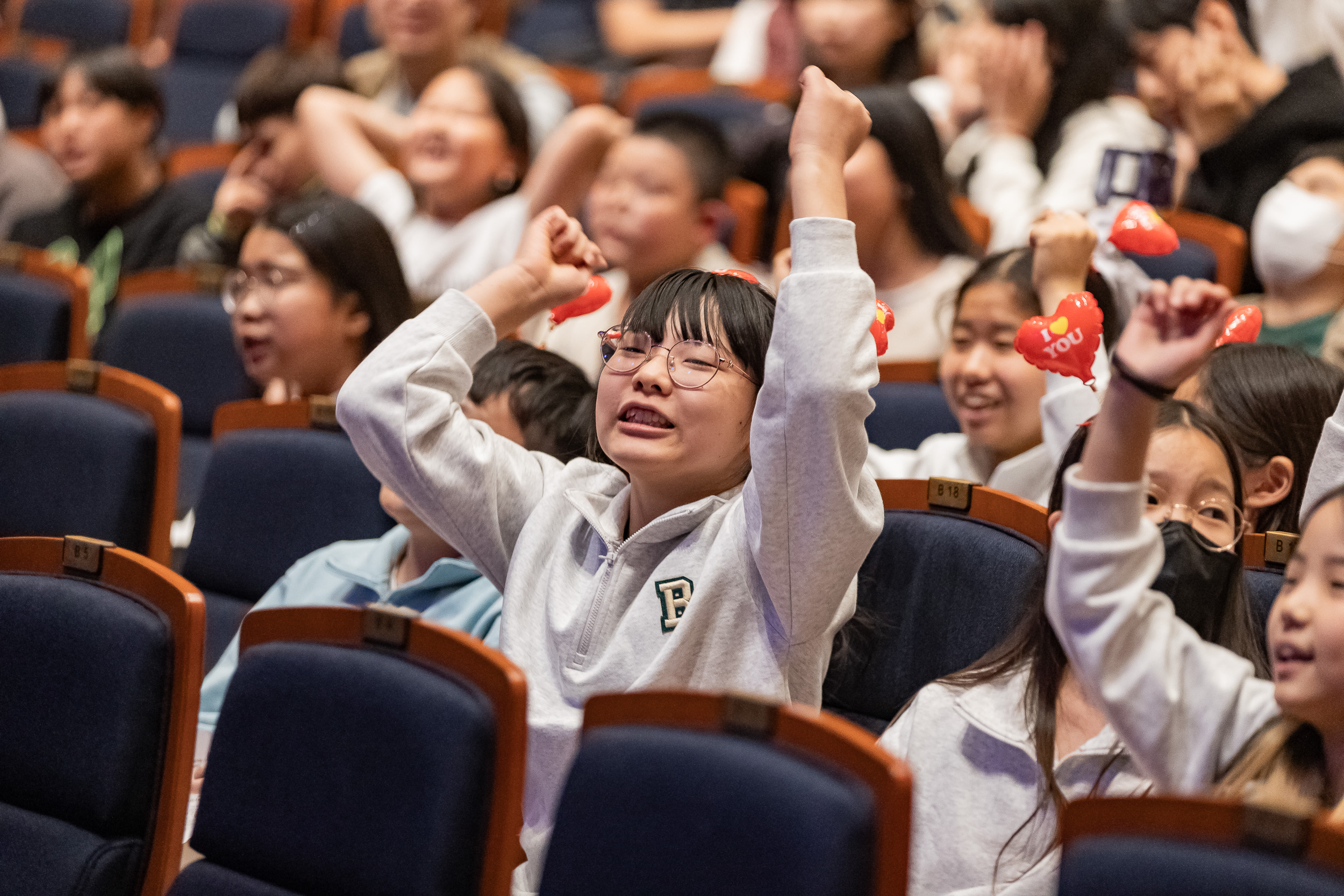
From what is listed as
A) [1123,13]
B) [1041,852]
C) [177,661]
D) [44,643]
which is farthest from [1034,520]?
[1123,13]

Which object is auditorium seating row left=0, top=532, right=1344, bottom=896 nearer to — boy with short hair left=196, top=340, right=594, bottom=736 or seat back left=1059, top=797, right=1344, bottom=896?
seat back left=1059, top=797, right=1344, bottom=896

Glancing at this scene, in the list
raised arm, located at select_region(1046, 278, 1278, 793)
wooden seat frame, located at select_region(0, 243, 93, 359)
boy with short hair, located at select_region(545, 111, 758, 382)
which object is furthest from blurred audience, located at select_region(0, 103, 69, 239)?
raised arm, located at select_region(1046, 278, 1278, 793)

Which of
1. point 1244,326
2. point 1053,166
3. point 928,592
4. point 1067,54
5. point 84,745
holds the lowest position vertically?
point 84,745

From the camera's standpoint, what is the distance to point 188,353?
2709 mm

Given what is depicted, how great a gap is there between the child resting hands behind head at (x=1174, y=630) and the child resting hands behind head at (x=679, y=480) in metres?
0.28

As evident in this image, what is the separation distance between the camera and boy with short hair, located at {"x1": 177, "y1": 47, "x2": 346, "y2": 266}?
3463 mm

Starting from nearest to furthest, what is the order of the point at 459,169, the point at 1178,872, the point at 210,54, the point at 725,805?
1. the point at 1178,872
2. the point at 725,805
3. the point at 459,169
4. the point at 210,54

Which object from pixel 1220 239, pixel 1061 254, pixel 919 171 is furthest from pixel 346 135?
pixel 1061 254

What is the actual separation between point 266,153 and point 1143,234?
8.54 feet

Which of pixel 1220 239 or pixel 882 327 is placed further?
pixel 1220 239

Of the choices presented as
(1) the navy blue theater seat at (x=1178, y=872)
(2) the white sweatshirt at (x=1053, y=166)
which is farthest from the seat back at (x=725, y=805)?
(2) the white sweatshirt at (x=1053, y=166)

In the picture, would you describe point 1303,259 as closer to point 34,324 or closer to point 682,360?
point 682,360

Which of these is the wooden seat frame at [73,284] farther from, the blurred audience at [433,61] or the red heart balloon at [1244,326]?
the red heart balloon at [1244,326]

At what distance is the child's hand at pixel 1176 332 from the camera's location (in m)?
1.03
